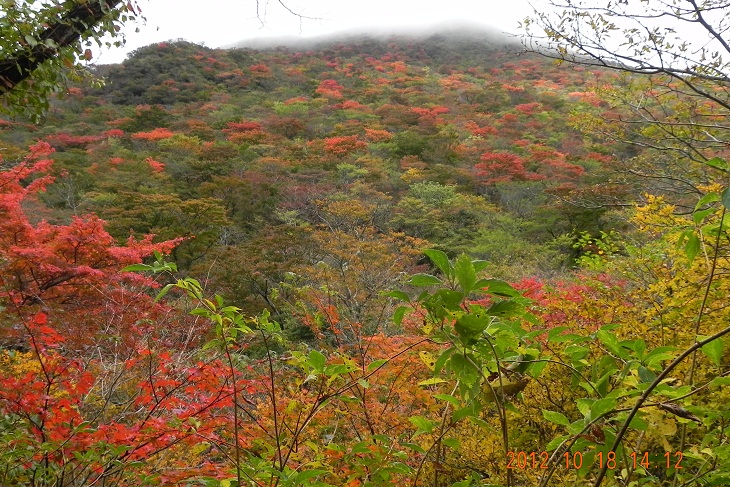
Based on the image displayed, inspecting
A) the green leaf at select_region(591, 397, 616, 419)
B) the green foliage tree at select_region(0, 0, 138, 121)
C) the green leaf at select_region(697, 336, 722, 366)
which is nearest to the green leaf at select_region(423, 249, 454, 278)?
the green leaf at select_region(591, 397, 616, 419)

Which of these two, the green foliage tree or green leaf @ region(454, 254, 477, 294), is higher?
the green foliage tree

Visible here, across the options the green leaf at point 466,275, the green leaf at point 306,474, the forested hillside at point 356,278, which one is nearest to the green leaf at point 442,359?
the forested hillside at point 356,278

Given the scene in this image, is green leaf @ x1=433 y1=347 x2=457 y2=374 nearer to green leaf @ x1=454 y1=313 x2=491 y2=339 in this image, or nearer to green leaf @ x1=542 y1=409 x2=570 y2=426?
green leaf @ x1=454 y1=313 x2=491 y2=339

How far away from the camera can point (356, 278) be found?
7.08 m

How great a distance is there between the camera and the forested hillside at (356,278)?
101cm

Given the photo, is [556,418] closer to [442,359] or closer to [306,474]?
[442,359]

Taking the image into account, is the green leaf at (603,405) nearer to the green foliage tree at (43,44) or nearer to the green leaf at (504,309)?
the green leaf at (504,309)

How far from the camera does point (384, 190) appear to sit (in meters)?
13.3

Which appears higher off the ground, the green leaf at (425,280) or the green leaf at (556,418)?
the green leaf at (425,280)

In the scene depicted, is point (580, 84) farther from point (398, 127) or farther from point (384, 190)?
point (384, 190)

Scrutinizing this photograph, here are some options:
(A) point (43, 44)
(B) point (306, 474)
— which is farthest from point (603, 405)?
(A) point (43, 44)

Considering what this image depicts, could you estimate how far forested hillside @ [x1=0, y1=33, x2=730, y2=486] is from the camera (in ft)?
3.31

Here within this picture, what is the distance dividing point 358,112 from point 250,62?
1209 centimetres

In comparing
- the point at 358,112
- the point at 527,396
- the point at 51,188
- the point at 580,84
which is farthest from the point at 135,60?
the point at 527,396
